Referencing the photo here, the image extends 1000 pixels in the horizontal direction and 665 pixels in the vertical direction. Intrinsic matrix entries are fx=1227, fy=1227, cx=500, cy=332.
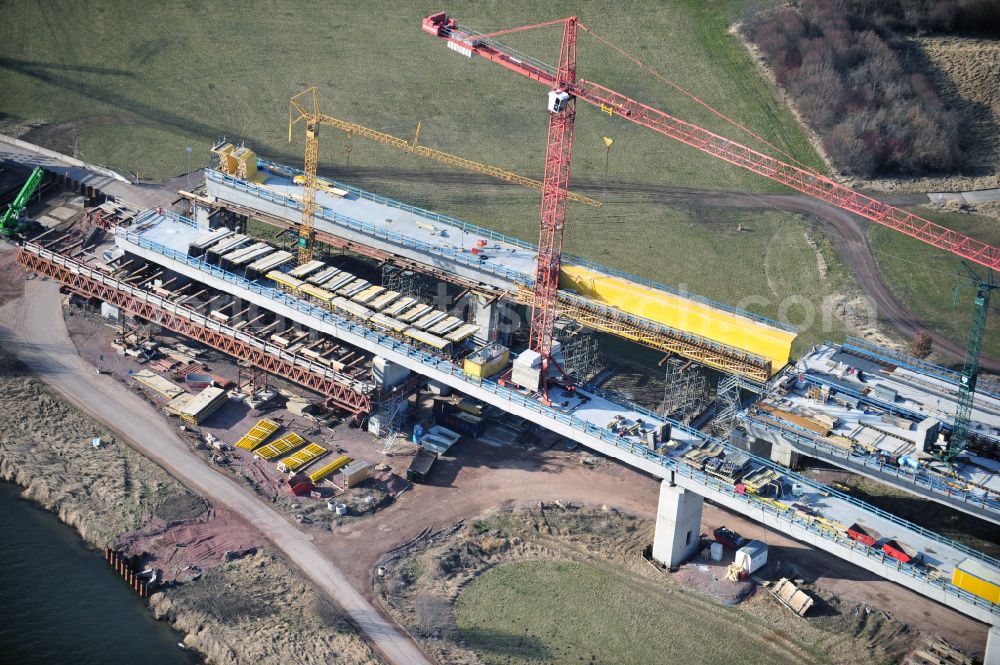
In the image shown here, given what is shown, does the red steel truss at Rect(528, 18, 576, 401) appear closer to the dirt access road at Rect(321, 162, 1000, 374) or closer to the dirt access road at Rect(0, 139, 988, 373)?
the dirt access road at Rect(321, 162, 1000, 374)

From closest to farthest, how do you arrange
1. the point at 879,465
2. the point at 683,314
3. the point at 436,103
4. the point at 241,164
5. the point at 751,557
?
the point at 751,557, the point at 879,465, the point at 683,314, the point at 241,164, the point at 436,103

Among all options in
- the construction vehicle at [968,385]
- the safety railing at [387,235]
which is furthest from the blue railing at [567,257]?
the construction vehicle at [968,385]

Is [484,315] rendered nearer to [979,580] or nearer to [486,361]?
[486,361]

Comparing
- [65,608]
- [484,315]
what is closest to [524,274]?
[484,315]

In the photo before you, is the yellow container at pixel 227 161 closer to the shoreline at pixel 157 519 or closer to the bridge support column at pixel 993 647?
the shoreline at pixel 157 519

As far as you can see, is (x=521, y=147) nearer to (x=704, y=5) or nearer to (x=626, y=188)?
(x=626, y=188)

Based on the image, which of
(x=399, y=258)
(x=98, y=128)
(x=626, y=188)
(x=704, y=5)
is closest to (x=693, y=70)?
(x=704, y=5)

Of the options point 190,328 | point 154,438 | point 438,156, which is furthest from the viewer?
point 438,156

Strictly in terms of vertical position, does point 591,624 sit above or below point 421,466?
below
